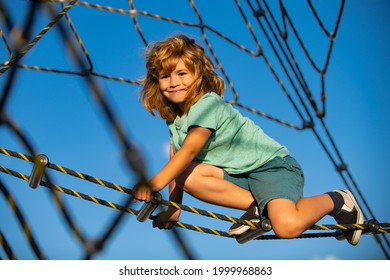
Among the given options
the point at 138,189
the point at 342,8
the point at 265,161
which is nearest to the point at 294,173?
the point at 265,161

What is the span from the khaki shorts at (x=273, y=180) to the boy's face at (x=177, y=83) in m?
0.22

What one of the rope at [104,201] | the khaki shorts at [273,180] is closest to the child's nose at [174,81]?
the khaki shorts at [273,180]

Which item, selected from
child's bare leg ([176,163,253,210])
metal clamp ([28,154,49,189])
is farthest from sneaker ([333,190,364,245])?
metal clamp ([28,154,49,189])

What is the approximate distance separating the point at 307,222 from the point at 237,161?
239 mm

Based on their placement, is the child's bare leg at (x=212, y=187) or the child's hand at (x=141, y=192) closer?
the child's hand at (x=141, y=192)

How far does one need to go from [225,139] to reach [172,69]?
22cm

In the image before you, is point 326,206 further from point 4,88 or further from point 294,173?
point 4,88

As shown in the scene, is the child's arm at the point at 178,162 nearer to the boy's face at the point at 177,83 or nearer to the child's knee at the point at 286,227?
the boy's face at the point at 177,83

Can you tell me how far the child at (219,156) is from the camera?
1.31 m

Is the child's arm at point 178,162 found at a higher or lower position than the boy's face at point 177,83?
lower

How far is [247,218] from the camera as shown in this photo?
4.47 ft

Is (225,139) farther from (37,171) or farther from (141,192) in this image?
Result: (37,171)

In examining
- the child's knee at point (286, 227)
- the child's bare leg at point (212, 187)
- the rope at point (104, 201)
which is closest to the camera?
the rope at point (104, 201)

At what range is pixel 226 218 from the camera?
49.1 inches
